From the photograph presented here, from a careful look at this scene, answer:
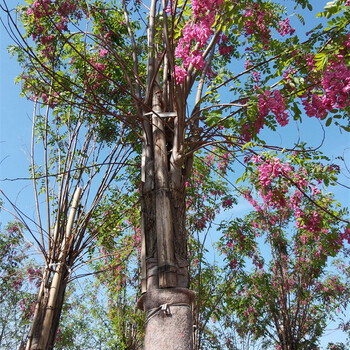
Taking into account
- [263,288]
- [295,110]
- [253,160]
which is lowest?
[253,160]

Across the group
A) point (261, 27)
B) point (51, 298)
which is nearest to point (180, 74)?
point (261, 27)

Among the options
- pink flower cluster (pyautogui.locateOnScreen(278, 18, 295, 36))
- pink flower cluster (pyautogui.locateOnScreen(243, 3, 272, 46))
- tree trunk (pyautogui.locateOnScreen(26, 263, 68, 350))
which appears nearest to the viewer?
tree trunk (pyautogui.locateOnScreen(26, 263, 68, 350))

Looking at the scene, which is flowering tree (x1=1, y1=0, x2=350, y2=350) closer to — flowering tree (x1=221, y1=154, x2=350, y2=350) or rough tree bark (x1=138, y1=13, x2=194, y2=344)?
rough tree bark (x1=138, y1=13, x2=194, y2=344)

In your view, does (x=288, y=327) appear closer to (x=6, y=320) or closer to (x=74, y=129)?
(x=74, y=129)

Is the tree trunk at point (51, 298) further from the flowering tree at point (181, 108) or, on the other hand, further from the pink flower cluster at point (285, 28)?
the pink flower cluster at point (285, 28)

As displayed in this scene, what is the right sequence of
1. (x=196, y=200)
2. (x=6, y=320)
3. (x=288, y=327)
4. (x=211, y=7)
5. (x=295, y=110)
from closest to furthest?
(x=211, y=7) < (x=295, y=110) < (x=196, y=200) < (x=288, y=327) < (x=6, y=320)

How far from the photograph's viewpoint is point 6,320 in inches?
447

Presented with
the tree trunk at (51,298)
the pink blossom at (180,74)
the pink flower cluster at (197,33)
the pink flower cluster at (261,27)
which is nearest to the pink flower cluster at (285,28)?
the pink flower cluster at (261,27)

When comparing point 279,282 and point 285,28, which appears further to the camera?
point 279,282

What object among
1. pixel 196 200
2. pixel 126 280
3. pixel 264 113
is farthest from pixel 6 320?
pixel 264 113

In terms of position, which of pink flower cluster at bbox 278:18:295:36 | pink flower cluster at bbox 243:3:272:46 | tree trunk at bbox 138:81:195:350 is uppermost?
pink flower cluster at bbox 278:18:295:36

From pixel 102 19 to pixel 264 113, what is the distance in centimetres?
375

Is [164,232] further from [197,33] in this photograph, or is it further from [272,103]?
[197,33]

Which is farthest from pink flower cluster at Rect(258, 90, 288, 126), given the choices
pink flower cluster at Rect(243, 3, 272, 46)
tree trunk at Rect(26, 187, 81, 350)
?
tree trunk at Rect(26, 187, 81, 350)
